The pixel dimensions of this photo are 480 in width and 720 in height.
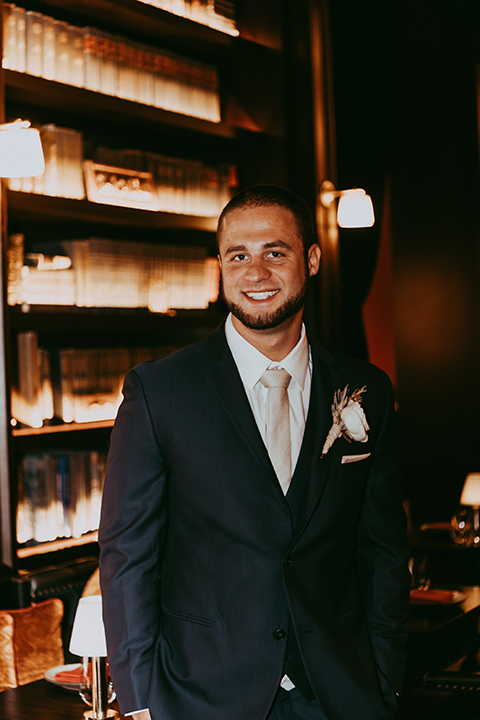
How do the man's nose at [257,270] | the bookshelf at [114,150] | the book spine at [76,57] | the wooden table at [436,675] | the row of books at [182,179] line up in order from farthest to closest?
the row of books at [182,179] → the book spine at [76,57] → the bookshelf at [114,150] → the wooden table at [436,675] → the man's nose at [257,270]

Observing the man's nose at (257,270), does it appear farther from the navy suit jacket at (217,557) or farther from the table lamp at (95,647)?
the table lamp at (95,647)

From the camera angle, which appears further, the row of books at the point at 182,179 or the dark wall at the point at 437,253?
the dark wall at the point at 437,253

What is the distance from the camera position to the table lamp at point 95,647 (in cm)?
174

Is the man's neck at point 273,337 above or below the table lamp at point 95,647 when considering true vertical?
above

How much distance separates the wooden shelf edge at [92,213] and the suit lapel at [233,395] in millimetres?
1505

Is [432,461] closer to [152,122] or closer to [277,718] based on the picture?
[152,122]

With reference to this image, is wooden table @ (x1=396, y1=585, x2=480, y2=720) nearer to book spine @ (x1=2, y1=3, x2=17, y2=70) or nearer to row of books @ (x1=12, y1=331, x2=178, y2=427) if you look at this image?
row of books @ (x1=12, y1=331, x2=178, y2=427)

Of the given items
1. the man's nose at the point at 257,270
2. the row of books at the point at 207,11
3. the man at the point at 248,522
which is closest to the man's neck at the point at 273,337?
the man at the point at 248,522

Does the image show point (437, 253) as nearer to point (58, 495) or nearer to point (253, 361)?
point (58, 495)

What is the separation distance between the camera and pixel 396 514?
5.80 ft

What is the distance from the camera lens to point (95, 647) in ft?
5.72

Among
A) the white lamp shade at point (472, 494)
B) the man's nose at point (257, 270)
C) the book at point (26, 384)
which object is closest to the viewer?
the man's nose at point (257, 270)

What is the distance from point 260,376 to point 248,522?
0.30 meters

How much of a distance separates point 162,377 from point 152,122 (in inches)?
81.4
